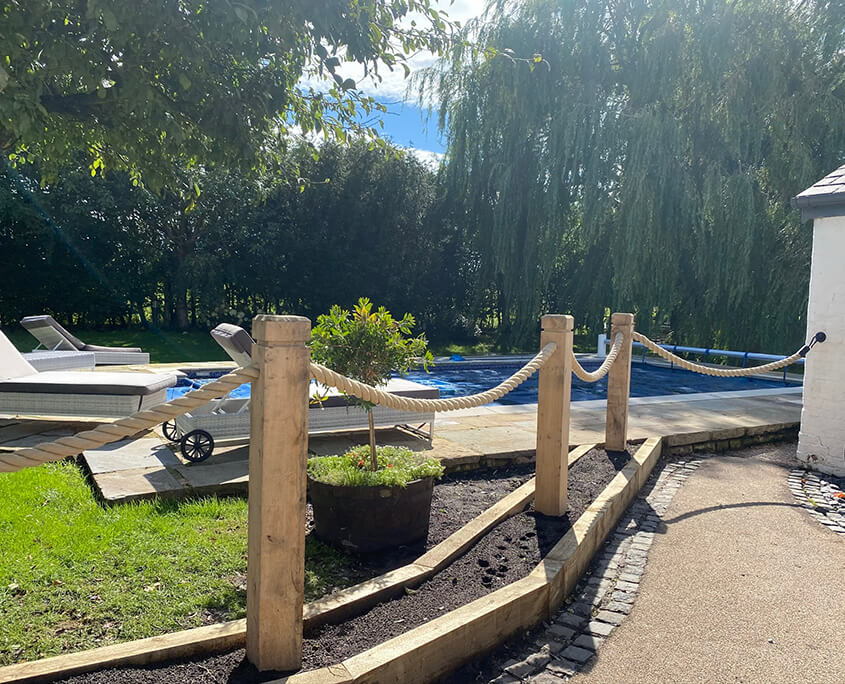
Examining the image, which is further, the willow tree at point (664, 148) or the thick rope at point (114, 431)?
the willow tree at point (664, 148)

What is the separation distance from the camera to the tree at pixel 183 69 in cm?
368

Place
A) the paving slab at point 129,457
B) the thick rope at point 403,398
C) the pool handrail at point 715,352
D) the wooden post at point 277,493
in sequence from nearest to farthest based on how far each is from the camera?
the wooden post at point 277,493
the thick rope at point 403,398
the paving slab at point 129,457
the pool handrail at point 715,352

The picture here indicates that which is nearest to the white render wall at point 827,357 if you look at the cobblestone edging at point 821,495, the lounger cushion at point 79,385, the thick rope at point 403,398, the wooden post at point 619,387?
the cobblestone edging at point 821,495

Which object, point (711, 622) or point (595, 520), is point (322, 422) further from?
point (711, 622)

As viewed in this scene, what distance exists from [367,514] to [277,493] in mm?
1116

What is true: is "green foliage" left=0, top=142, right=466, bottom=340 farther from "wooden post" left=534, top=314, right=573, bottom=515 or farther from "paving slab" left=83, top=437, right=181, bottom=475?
"wooden post" left=534, top=314, right=573, bottom=515

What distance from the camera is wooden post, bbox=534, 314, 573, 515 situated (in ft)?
11.5

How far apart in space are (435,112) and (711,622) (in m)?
14.0

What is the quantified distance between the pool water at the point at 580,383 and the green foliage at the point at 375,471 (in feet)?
18.8

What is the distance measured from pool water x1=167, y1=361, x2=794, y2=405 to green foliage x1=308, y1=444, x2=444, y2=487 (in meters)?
5.72

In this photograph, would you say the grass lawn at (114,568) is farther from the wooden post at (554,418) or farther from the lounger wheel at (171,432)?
the wooden post at (554,418)

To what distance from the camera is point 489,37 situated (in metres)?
13.7

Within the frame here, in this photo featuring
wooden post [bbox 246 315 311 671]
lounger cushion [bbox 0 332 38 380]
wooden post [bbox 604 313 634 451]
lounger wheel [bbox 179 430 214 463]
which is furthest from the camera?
lounger cushion [bbox 0 332 38 380]

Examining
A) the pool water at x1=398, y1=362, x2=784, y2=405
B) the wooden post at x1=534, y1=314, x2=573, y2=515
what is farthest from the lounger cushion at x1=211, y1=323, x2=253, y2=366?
the pool water at x1=398, y1=362, x2=784, y2=405
